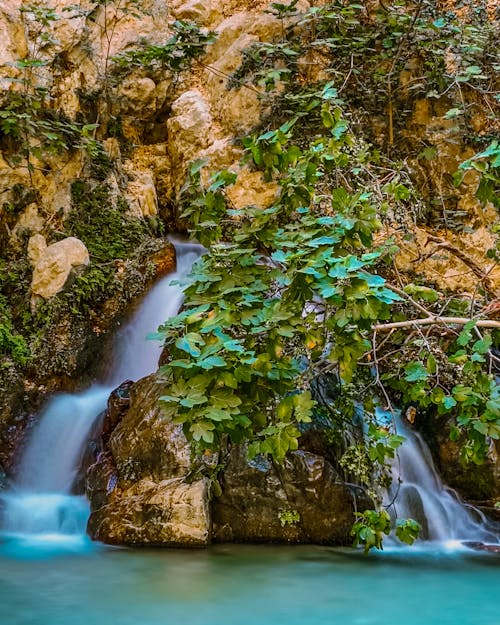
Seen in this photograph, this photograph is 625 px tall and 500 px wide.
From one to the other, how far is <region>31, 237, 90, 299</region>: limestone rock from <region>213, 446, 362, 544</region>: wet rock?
3.40 meters

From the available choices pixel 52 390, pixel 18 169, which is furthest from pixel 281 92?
pixel 52 390

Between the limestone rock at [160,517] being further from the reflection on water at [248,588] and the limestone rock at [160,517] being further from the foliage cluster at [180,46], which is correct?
the foliage cluster at [180,46]

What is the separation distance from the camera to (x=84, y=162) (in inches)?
316

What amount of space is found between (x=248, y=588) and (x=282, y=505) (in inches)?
43.5

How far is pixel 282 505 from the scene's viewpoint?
15.0 feet

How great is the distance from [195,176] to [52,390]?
393 cm

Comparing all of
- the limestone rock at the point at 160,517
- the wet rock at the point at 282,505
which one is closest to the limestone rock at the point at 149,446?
the limestone rock at the point at 160,517

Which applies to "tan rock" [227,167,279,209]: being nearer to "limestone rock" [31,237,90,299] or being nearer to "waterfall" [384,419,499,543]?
"limestone rock" [31,237,90,299]

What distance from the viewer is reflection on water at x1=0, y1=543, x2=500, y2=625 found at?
10.1 feet

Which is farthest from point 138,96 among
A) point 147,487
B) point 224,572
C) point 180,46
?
point 224,572

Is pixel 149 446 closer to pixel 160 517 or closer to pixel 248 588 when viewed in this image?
pixel 160 517

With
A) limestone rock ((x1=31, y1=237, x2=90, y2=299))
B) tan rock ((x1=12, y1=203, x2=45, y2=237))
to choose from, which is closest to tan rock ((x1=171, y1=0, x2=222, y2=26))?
tan rock ((x1=12, y1=203, x2=45, y2=237))

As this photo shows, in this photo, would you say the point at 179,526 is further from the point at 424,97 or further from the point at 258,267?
the point at 424,97

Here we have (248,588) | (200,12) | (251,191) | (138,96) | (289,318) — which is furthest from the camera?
(200,12)
